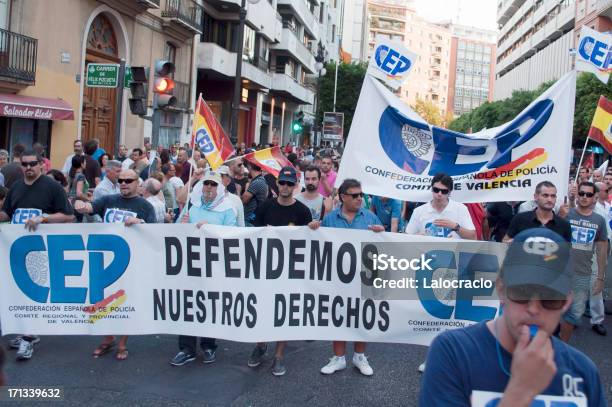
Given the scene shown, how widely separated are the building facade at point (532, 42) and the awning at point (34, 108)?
34.9 meters

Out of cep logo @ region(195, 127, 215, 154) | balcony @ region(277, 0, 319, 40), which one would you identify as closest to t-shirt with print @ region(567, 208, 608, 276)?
cep logo @ region(195, 127, 215, 154)

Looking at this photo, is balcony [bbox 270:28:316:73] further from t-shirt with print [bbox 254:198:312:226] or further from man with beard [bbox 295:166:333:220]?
t-shirt with print [bbox 254:198:312:226]

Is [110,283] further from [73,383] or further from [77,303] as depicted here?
[73,383]

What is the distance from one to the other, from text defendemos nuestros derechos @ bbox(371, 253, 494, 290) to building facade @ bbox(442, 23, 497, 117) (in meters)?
171

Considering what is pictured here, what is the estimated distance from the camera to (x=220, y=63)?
29.0 meters

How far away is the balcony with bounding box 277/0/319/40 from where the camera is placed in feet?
131

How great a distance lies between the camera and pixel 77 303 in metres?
6.02

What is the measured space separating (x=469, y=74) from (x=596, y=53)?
176 metres

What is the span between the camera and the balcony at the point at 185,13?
935 inches

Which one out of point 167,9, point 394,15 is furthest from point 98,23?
point 394,15

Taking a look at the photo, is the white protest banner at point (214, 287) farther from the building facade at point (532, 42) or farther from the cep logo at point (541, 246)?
Answer: the building facade at point (532, 42)

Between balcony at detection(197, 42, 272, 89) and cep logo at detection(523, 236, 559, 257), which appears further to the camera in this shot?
balcony at detection(197, 42, 272, 89)

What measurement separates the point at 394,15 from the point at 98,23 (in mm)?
129547

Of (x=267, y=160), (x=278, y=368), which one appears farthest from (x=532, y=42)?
(x=278, y=368)
